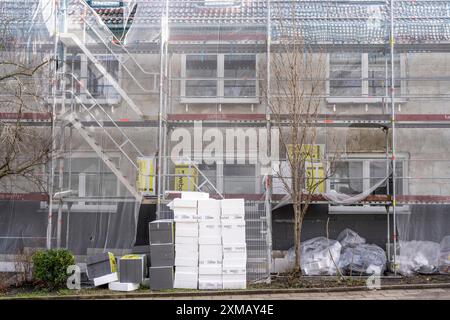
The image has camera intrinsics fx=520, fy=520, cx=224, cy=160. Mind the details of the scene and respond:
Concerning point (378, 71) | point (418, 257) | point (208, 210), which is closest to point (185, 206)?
point (208, 210)

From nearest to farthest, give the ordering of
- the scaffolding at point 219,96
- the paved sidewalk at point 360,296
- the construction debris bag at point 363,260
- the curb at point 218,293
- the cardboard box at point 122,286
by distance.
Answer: the paved sidewalk at point 360,296 → the curb at point 218,293 → the cardboard box at point 122,286 → the construction debris bag at point 363,260 → the scaffolding at point 219,96

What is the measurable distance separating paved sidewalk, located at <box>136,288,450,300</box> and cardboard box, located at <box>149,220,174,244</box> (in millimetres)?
1126

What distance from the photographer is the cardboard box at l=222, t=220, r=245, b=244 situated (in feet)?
32.3

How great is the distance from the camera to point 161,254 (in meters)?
9.73

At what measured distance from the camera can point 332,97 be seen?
1149cm

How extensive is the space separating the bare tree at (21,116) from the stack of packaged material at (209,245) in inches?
132

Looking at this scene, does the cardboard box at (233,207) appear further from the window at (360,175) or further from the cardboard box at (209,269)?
the window at (360,175)

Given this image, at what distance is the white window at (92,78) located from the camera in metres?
11.3

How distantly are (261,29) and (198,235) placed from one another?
15.3ft

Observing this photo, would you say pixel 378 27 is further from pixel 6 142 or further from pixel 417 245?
pixel 6 142

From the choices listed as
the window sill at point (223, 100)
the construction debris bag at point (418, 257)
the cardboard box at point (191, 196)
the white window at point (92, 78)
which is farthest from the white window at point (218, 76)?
the construction debris bag at point (418, 257)

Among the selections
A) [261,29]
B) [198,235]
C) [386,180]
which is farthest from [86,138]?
[386,180]

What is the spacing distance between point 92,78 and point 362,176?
21.1 ft

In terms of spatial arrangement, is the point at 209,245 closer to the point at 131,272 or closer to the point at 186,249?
the point at 186,249
